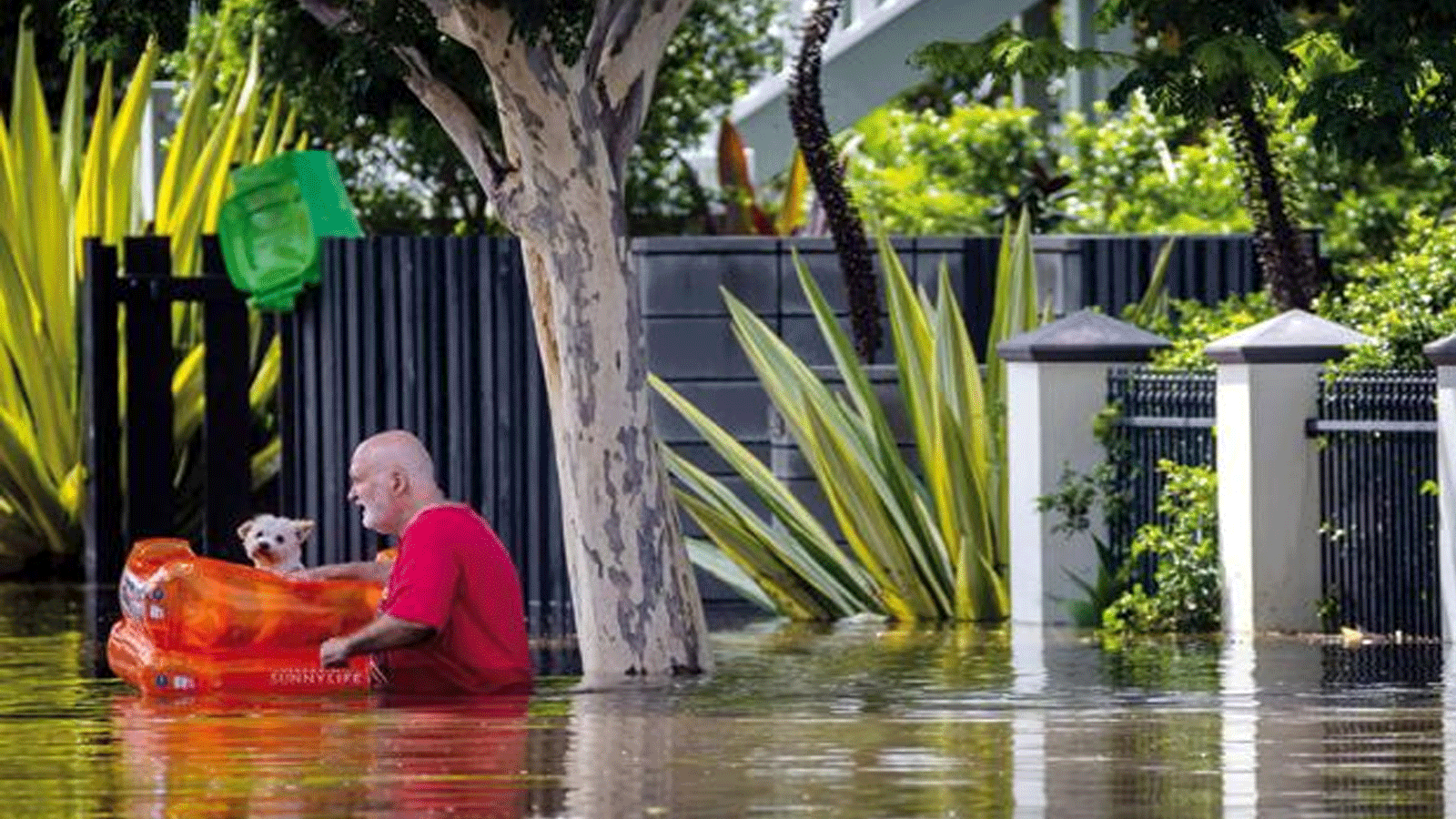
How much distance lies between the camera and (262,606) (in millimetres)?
15445

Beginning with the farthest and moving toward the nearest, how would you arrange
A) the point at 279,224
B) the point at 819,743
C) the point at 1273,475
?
the point at 279,224 < the point at 1273,475 < the point at 819,743

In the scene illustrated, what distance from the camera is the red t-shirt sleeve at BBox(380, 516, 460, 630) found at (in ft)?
47.7

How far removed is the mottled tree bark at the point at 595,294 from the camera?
16281mm

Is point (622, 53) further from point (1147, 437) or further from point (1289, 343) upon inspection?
point (1147, 437)

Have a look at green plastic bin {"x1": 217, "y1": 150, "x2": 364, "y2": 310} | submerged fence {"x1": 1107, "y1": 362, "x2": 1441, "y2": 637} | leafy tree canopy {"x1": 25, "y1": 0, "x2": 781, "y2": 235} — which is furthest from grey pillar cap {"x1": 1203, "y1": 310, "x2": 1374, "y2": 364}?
green plastic bin {"x1": 217, "y1": 150, "x2": 364, "y2": 310}

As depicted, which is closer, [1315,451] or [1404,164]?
[1315,451]

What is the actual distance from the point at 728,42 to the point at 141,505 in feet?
22.7

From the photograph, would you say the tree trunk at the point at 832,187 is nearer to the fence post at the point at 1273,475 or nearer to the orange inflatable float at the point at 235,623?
the fence post at the point at 1273,475

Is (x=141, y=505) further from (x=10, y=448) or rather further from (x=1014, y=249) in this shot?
(x=1014, y=249)

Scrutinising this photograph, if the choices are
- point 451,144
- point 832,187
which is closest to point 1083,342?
point 832,187

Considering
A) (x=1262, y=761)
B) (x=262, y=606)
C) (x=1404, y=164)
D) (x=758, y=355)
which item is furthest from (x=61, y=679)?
(x=1404, y=164)

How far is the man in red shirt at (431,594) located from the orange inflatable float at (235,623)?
360mm

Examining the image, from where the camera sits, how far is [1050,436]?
20000mm

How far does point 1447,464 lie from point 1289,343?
124 cm
